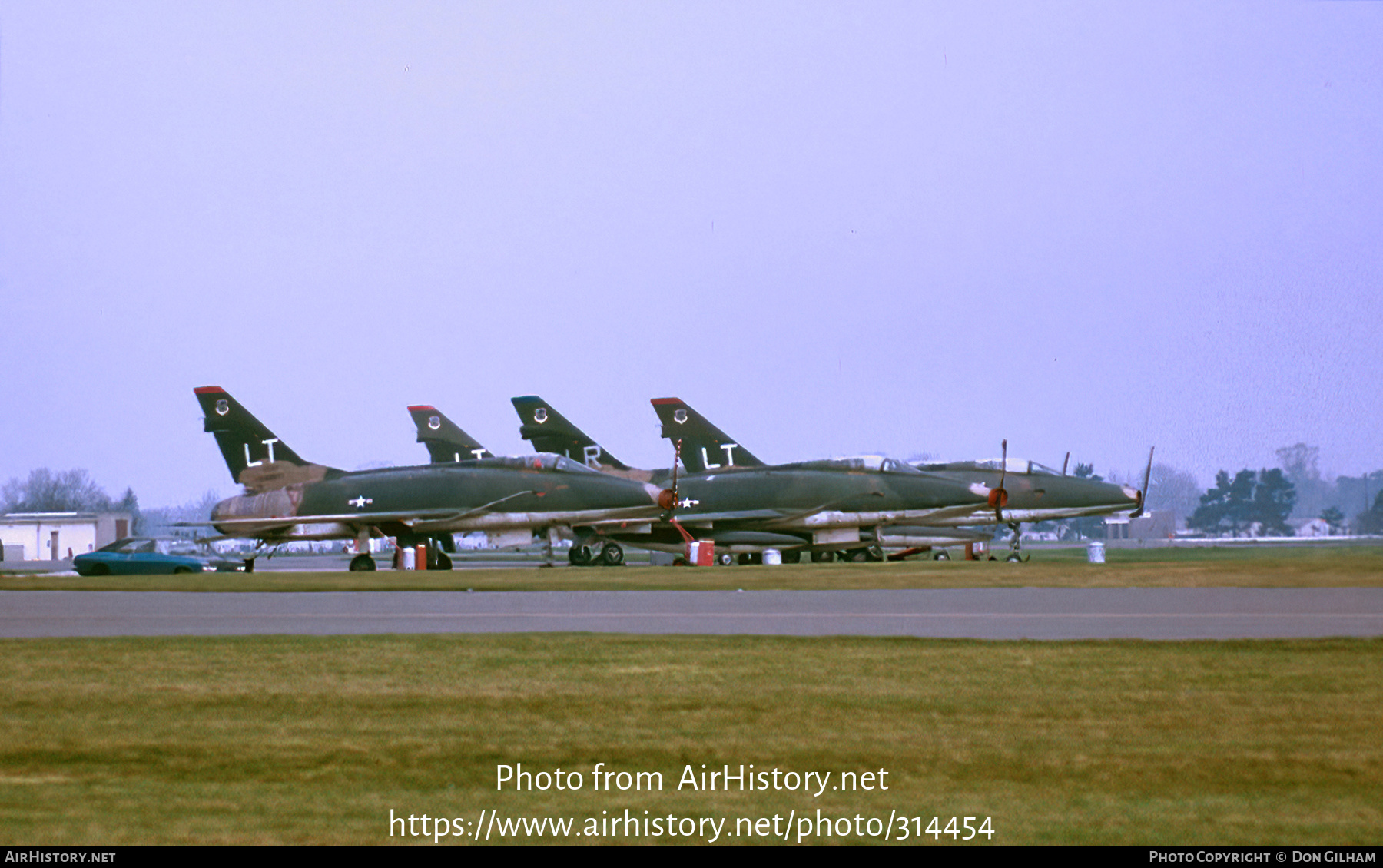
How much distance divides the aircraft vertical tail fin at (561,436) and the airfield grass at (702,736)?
38.9 m

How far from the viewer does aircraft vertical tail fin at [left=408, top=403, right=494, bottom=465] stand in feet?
177

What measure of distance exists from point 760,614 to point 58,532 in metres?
88.1

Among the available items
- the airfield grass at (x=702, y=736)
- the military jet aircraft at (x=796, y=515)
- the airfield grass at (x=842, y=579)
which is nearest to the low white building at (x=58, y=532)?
the military jet aircraft at (x=796, y=515)

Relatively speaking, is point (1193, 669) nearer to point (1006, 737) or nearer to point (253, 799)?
point (1006, 737)

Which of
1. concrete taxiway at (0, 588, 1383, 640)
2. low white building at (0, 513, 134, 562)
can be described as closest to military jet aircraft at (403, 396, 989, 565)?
concrete taxiway at (0, 588, 1383, 640)

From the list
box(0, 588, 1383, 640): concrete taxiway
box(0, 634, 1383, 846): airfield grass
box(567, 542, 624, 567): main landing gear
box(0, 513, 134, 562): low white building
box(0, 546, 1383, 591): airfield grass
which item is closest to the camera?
box(0, 634, 1383, 846): airfield grass

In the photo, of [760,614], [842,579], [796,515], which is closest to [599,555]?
[796,515]

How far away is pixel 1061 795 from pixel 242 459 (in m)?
41.5

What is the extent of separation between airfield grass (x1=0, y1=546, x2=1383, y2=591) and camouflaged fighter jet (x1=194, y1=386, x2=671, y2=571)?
33.1 ft

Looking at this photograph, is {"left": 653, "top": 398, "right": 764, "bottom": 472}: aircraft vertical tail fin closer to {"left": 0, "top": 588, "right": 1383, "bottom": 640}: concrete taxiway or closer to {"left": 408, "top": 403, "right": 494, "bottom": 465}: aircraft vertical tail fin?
{"left": 408, "top": 403, "right": 494, "bottom": 465}: aircraft vertical tail fin

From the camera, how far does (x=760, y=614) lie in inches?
682

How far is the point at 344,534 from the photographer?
44531 mm

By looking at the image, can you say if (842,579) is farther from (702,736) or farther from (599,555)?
(599,555)

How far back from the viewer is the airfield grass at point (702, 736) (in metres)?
5.94
